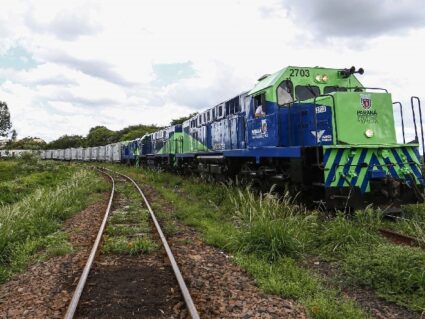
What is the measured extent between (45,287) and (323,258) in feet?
12.6

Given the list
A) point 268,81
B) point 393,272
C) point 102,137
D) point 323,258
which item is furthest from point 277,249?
point 102,137

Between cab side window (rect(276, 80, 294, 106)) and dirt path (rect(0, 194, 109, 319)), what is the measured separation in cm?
534

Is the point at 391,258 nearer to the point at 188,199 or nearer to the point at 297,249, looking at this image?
the point at 297,249

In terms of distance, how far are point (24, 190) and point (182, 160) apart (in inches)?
324

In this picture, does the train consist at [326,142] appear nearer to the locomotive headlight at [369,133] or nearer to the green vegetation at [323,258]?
the locomotive headlight at [369,133]

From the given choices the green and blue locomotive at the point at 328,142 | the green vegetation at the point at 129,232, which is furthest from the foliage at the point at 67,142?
the green and blue locomotive at the point at 328,142

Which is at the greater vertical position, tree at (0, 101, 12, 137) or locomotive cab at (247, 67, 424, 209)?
Answer: tree at (0, 101, 12, 137)

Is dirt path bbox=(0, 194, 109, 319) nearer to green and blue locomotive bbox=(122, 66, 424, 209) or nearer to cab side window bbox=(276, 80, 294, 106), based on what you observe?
green and blue locomotive bbox=(122, 66, 424, 209)

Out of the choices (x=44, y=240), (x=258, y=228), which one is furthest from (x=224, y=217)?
(x=44, y=240)

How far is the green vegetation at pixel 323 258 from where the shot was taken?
4477 mm

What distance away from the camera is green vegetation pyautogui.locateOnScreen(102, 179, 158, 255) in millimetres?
6632

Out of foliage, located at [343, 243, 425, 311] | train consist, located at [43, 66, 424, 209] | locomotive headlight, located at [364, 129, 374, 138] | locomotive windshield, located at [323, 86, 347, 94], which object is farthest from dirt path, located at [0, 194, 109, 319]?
locomotive windshield, located at [323, 86, 347, 94]

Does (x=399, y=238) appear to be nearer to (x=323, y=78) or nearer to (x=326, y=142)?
(x=326, y=142)

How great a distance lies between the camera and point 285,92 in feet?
31.8
